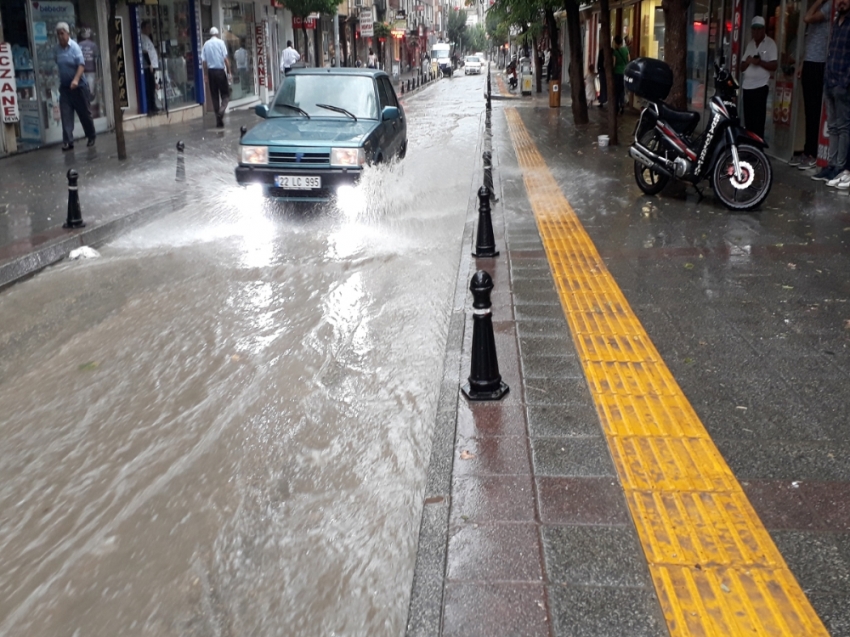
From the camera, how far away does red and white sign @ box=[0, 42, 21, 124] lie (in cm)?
1494

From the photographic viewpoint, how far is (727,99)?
9.83 m

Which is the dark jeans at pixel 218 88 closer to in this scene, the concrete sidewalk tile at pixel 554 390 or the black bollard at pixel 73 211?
the black bollard at pixel 73 211

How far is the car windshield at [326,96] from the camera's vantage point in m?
11.6

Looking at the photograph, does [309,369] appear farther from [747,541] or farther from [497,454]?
[747,541]

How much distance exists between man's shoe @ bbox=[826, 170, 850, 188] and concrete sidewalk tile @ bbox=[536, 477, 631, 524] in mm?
8252

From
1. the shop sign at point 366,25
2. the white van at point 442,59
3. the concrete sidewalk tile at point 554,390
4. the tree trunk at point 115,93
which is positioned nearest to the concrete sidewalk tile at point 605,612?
the concrete sidewalk tile at point 554,390

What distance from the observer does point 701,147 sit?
392 inches

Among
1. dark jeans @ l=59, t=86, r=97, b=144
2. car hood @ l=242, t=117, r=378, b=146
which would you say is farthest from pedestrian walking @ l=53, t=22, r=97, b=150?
car hood @ l=242, t=117, r=378, b=146

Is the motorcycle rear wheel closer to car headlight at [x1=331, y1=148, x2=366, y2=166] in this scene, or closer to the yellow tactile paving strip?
car headlight at [x1=331, y1=148, x2=366, y2=166]

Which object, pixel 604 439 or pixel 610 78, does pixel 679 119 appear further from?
pixel 604 439

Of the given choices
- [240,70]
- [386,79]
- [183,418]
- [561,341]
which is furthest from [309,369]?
[240,70]

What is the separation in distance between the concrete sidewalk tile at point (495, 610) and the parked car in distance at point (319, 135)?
24.8 feet

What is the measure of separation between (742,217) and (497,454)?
246 inches

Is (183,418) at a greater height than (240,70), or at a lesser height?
lesser
